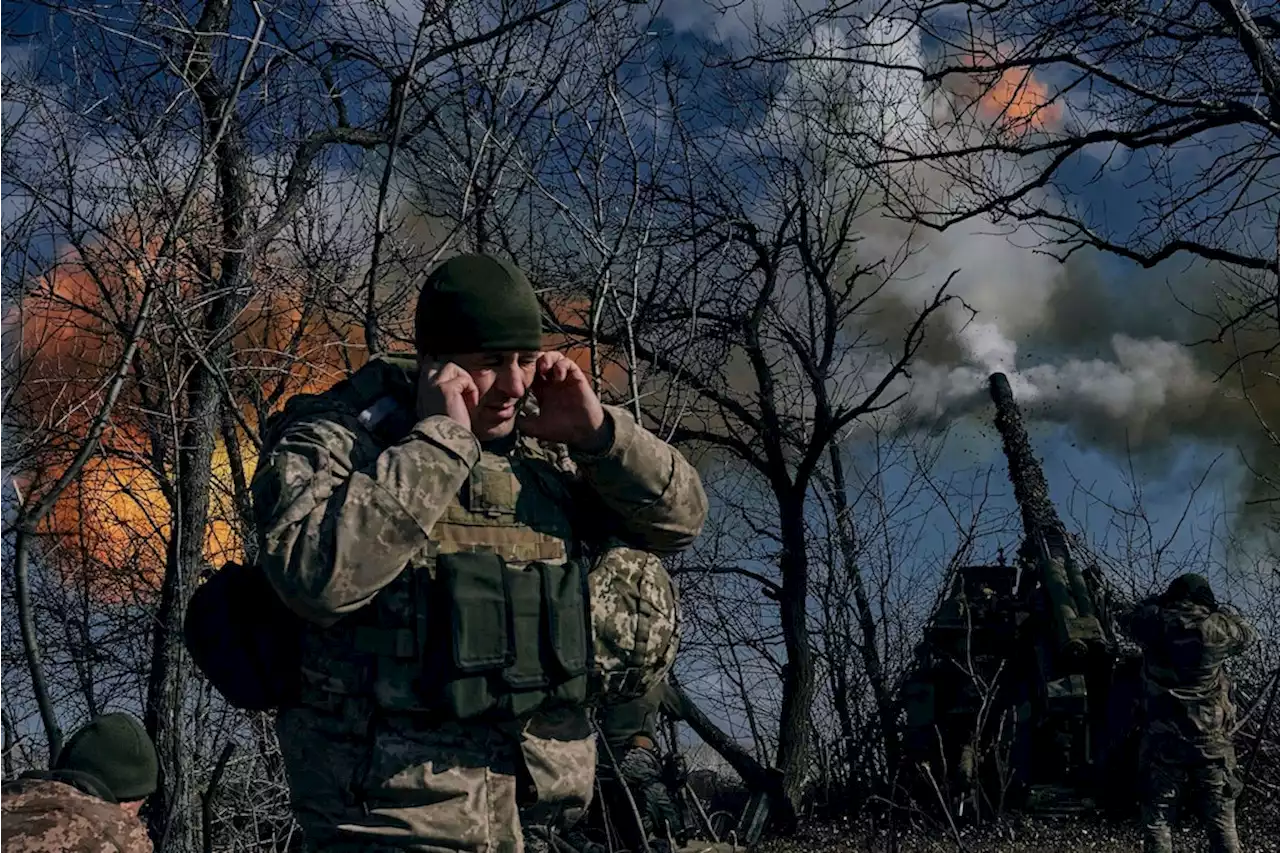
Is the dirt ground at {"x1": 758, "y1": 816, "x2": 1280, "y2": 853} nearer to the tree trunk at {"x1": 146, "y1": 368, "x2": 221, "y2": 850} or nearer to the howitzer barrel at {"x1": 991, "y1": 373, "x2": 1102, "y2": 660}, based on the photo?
the howitzer barrel at {"x1": 991, "y1": 373, "x2": 1102, "y2": 660}

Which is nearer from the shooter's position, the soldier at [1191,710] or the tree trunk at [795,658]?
the soldier at [1191,710]

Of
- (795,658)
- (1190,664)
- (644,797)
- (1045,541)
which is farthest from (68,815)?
(1045,541)

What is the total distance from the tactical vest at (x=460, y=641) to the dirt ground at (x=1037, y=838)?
27.6 ft

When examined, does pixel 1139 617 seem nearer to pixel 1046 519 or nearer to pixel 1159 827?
pixel 1159 827

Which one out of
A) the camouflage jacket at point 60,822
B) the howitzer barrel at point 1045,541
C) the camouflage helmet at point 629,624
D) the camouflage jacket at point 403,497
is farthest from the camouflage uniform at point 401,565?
the howitzer barrel at point 1045,541

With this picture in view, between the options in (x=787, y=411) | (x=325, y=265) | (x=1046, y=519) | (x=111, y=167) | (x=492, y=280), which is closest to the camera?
(x=492, y=280)

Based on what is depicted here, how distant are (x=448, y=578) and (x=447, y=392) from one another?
39cm

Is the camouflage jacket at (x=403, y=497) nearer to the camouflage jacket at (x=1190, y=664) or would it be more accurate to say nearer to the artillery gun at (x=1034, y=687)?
the camouflage jacket at (x=1190, y=664)

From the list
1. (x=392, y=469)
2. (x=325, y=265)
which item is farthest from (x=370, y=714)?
(x=325, y=265)

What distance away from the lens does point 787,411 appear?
47.9 ft

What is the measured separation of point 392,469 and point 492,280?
1.55 feet

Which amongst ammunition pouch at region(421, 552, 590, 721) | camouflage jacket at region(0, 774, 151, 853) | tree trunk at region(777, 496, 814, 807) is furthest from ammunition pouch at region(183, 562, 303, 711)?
tree trunk at region(777, 496, 814, 807)

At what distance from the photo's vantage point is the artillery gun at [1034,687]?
12.5 meters

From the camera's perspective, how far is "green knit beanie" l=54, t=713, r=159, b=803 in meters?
3.98
